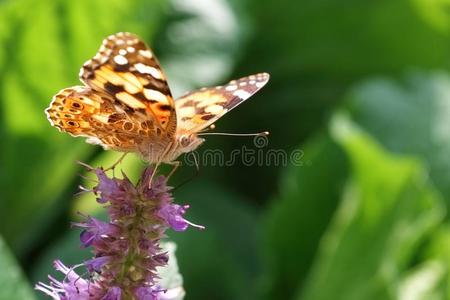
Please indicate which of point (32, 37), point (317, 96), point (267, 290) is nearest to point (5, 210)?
point (32, 37)

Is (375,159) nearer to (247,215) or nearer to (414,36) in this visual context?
(247,215)

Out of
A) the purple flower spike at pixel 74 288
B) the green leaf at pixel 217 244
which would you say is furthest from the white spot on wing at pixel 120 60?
the green leaf at pixel 217 244

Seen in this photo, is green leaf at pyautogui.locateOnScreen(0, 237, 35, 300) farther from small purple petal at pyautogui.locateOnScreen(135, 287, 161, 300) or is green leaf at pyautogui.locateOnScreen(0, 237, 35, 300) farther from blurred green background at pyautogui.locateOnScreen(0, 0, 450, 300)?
small purple petal at pyautogui.locateOnScreen(135, 287, 161, 300)

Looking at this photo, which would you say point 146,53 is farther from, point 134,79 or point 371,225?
point 371,225

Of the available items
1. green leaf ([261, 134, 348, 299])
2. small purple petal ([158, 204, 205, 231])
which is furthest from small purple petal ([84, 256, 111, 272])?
green leaf ([261, 134, 348, 299])

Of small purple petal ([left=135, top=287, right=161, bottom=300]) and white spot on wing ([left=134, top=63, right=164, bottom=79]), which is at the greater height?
white spot on wing ([left=134, top=63, right=164, bottom=79])

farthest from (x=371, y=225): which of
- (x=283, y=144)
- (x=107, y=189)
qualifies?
(x=107, y=189)
